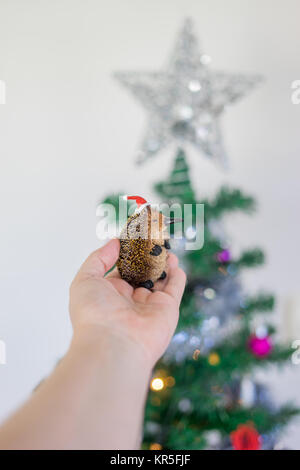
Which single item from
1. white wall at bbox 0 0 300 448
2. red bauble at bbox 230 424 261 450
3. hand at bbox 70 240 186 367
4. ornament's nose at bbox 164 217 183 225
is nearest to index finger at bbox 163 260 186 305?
hand at bbox 70 240 186 367

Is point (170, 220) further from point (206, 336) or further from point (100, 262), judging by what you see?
point (206, 336)

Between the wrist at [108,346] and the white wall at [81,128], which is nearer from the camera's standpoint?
the wrist at [108,346]

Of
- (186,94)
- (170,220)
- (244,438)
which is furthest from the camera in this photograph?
(186,94)

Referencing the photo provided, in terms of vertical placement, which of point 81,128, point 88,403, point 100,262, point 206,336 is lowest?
point 206,336

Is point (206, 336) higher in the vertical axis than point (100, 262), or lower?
lower

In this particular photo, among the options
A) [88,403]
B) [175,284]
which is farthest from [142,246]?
[88,403]

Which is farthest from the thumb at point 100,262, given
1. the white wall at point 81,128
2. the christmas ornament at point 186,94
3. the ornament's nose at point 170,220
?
the white wall at point 81,128

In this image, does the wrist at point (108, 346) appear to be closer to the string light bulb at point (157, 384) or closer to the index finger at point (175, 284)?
the index finger at point (175, 284)
